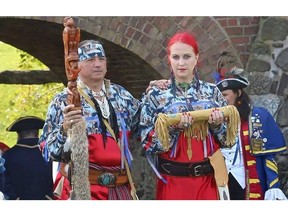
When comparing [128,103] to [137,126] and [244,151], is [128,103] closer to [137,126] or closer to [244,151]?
Answer: [137,126]

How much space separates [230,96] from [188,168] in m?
1.04

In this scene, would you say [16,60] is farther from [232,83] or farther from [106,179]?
[106,179]

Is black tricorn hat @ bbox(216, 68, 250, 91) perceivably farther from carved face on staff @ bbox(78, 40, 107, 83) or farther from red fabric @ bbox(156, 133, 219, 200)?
carved face on staff @ bbox(78, 40, 107, 83)

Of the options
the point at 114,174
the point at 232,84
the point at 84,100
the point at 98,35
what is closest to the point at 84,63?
the point at 84,100

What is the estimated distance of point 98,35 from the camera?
941cm

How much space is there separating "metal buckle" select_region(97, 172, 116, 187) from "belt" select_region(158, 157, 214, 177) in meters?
0.40

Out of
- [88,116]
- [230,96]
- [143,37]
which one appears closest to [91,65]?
[88,116]

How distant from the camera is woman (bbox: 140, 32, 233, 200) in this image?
284 inches

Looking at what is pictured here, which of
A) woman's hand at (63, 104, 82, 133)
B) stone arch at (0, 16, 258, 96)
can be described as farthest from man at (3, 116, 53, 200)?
woman's hand at (63, 104, 82, 133)

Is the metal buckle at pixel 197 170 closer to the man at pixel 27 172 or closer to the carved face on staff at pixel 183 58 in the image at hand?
the carved face on staff at pixel 183 58

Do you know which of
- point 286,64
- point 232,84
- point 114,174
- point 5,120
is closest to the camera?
point 114,174

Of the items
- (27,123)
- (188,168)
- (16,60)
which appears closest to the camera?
(188,168)

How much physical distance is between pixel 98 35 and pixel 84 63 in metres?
2.31

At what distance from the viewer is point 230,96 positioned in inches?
319
